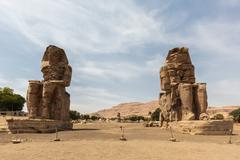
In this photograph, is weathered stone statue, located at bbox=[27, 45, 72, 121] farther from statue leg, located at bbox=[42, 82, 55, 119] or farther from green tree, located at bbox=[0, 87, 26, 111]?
green tree, located at bbox=[0, 87, 26, 111]

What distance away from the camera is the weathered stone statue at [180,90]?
21.5 m

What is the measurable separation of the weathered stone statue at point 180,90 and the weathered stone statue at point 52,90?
273 inches

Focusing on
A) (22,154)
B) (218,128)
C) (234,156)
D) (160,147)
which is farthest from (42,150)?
(218,128)

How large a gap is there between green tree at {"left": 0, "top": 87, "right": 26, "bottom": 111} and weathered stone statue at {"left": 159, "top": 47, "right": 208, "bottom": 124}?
1538 inches

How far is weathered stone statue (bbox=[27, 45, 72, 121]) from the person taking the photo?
72.6ft

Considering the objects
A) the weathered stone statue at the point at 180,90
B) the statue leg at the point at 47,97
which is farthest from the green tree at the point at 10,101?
the weathered stone statue at the point at 180,90

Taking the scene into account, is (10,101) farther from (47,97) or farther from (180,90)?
(180,90)

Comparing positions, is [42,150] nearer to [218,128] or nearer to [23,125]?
[23,125]

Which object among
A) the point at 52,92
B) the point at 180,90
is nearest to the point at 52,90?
the point at 52,92

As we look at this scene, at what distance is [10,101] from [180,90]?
42.5 m

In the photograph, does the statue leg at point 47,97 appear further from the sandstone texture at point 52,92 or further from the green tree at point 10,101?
the green tree at point 10,101

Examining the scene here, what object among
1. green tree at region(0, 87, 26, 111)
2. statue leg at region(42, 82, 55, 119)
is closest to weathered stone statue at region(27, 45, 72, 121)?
statue leg at region(42, 82, 55, 119)

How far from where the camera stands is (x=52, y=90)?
22.2 m

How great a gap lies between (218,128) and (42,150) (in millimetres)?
10844
